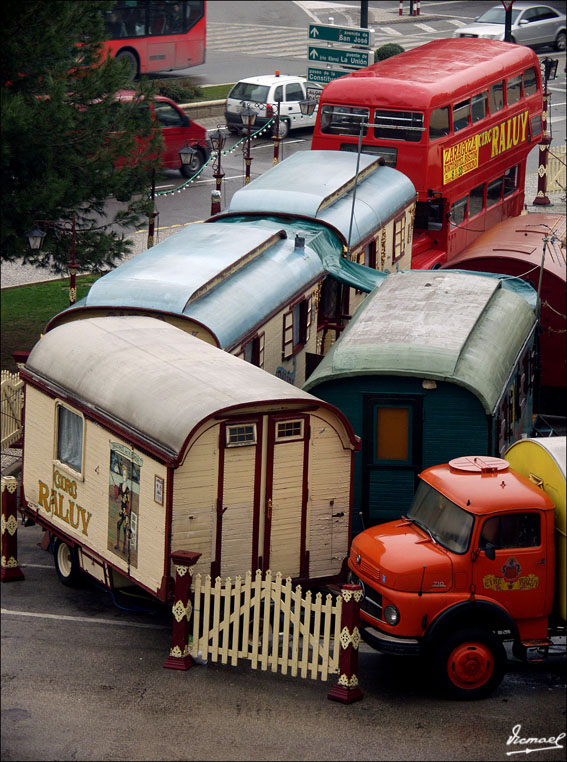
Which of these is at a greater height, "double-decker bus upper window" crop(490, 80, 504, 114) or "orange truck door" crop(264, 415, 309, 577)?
"double-decker bus upper window" crop(490, 80, 504, 114)

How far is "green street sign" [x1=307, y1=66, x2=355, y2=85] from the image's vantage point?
35031 mm

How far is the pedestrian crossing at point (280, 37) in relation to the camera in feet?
179

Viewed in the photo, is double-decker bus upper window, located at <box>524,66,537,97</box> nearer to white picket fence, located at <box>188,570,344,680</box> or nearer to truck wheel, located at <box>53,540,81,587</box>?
truck wheel, located at <box>53,540,81,587</box>

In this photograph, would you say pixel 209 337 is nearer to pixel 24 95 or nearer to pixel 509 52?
pixel 24 95

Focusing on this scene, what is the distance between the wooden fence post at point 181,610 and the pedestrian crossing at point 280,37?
4224 cm

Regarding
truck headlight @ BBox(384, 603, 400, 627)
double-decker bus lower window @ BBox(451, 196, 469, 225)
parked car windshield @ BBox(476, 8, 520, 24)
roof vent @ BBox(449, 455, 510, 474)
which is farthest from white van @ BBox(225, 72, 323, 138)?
truck headlight @ BBox(384, 603, 400, 627)

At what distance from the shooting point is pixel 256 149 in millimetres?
40219

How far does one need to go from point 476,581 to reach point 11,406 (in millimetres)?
9683

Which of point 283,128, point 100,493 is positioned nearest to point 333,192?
point 100,493

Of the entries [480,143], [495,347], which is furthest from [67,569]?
[480,143]

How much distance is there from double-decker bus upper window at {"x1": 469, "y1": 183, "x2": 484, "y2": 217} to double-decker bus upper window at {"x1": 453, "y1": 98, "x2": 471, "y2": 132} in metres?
1.68

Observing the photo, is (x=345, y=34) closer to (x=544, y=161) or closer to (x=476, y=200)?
(x=544, y=161)

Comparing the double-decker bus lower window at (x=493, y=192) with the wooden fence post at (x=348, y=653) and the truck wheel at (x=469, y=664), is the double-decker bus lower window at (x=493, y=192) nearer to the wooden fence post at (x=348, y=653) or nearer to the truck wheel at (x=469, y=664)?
the truck wheel at (x=469, y=664)

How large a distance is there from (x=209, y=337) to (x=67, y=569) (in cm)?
357
